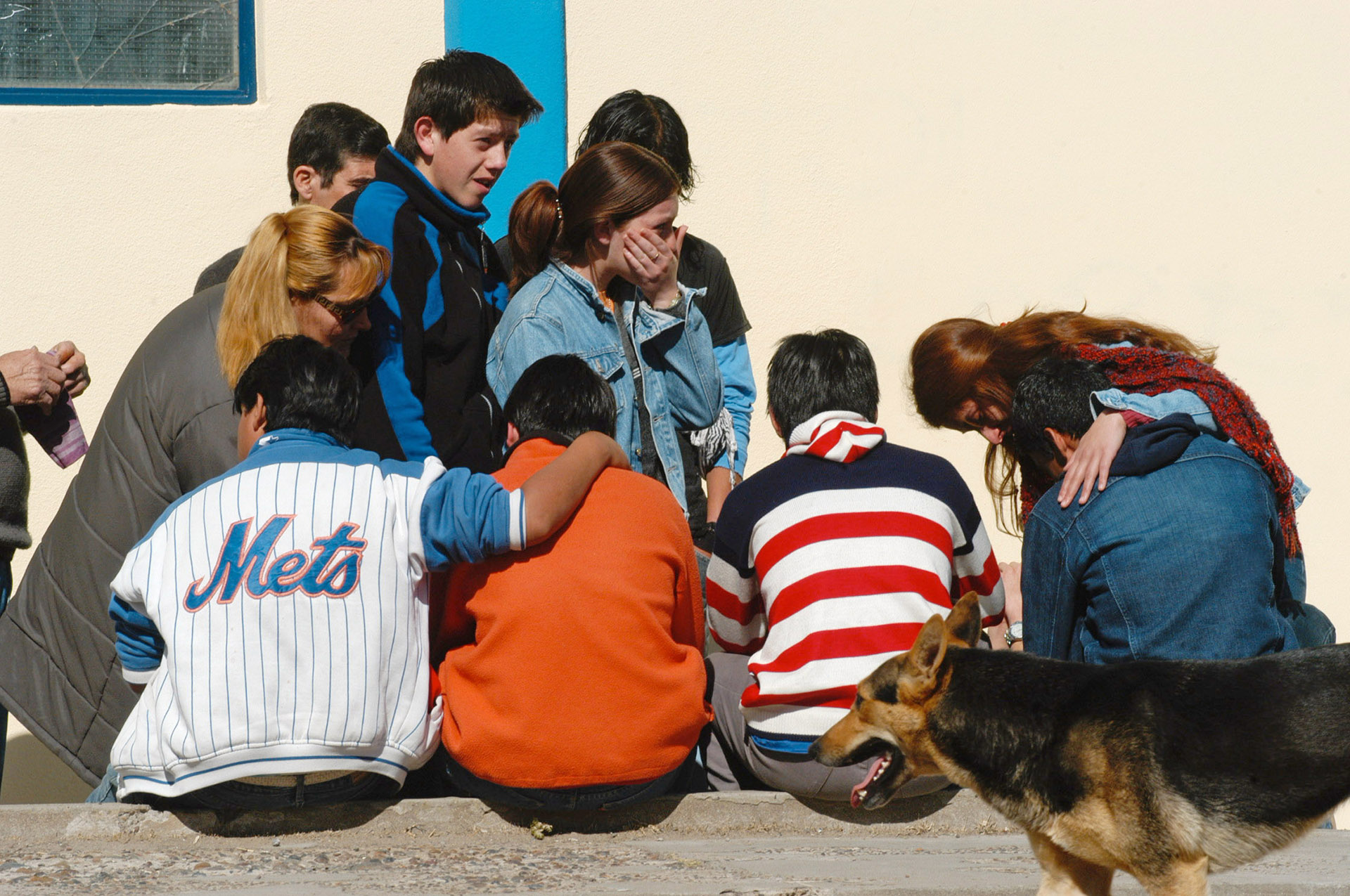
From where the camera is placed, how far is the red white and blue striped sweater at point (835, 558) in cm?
306

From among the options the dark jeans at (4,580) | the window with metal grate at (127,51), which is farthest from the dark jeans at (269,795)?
the window with metal grate at (127,51)

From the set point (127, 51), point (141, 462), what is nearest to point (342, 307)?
point (141, 462)

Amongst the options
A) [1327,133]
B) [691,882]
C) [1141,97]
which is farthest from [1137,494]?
[1327,133]

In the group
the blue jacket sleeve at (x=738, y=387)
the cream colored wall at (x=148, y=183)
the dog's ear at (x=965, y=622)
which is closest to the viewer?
the dog's ear at (x=965, y=622)

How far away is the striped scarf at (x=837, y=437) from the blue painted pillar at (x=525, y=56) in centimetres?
219

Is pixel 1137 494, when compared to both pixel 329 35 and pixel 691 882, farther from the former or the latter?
pixel 329 35

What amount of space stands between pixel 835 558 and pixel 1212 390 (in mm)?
1096

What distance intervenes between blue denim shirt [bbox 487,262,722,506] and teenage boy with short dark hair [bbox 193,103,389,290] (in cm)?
92

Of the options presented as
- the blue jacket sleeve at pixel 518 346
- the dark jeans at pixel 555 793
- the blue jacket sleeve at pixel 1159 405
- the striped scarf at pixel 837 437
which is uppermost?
the blue jacket sleeve at pixel 518 346

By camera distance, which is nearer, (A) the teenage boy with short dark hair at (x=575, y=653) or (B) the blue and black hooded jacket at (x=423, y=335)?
(A) the teenage boy with short dark hair at (x=575, y=653)

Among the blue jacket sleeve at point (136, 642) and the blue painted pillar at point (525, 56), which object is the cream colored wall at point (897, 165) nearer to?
the blue painted pillar at point (525, 56)

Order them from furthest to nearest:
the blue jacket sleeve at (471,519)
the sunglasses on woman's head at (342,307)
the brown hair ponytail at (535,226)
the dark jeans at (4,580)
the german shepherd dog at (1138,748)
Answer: the brown hair ponytail at (535,226), the dark jeans at (4,580), the sunglasses on woman's head at (342,307), the blue jacket sleeve at (471,519), the german shepherd dog at (1138,748)

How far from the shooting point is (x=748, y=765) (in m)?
3.38

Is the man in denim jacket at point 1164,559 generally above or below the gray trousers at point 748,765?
above
